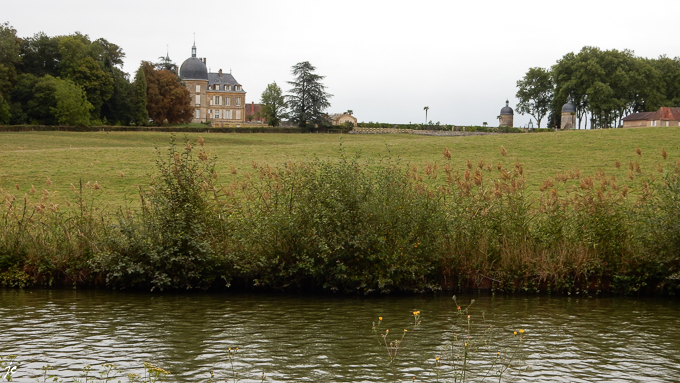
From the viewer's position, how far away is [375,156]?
3956cm

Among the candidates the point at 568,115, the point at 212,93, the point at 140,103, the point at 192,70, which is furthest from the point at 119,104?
the point at 568,115

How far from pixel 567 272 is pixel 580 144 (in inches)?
1072

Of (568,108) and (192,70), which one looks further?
(192,70)

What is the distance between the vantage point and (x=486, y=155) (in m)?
38.9

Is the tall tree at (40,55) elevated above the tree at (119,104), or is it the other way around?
the tall tree at (40,55)

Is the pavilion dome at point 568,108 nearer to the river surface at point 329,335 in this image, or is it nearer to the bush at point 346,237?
the river surface at point 329,335

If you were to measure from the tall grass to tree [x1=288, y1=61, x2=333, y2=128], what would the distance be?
67.8 meters

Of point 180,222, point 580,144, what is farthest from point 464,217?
point 580,144

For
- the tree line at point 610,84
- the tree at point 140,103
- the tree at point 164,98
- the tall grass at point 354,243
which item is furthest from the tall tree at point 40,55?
the tall grass at point 354,243

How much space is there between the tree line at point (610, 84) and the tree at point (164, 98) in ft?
167

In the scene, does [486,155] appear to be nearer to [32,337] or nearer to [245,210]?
[245,210]

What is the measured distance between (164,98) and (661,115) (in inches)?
2614

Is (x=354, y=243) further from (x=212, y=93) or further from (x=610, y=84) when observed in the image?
(x=212, y=93)

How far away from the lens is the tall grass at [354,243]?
14.9 metres
